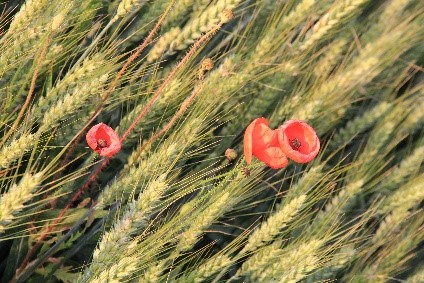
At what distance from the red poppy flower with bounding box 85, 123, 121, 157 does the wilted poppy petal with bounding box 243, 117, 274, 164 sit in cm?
21

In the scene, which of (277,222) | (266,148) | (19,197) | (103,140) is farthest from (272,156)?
(19,197)

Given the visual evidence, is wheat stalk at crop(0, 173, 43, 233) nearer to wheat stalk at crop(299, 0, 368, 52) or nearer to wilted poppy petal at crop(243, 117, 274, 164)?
wilted poppy petal at crop(243, 117, 274, 164)

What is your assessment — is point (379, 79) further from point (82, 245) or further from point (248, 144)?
point (82, 245)

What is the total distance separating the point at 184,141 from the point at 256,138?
114mm

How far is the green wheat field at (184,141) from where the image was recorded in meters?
1.04

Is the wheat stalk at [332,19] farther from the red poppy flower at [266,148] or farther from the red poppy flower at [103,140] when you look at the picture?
the red poppy flower at [103,140]

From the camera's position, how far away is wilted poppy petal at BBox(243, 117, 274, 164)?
105 cm

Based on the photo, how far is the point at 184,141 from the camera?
108 cm

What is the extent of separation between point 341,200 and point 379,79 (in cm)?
43

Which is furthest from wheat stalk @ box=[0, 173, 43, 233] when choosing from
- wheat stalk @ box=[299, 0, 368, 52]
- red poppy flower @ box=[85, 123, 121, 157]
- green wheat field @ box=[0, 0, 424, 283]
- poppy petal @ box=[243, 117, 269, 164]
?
wheat stalk @ box=[299, 0, 368, 52]

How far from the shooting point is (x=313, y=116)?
4.33 feet

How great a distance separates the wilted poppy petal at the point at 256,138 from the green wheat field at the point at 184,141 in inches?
1.2

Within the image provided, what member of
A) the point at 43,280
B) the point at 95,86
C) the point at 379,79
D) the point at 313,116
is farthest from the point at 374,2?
the point at 43,280

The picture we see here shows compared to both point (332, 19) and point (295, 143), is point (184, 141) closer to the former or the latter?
point (295, 143)
